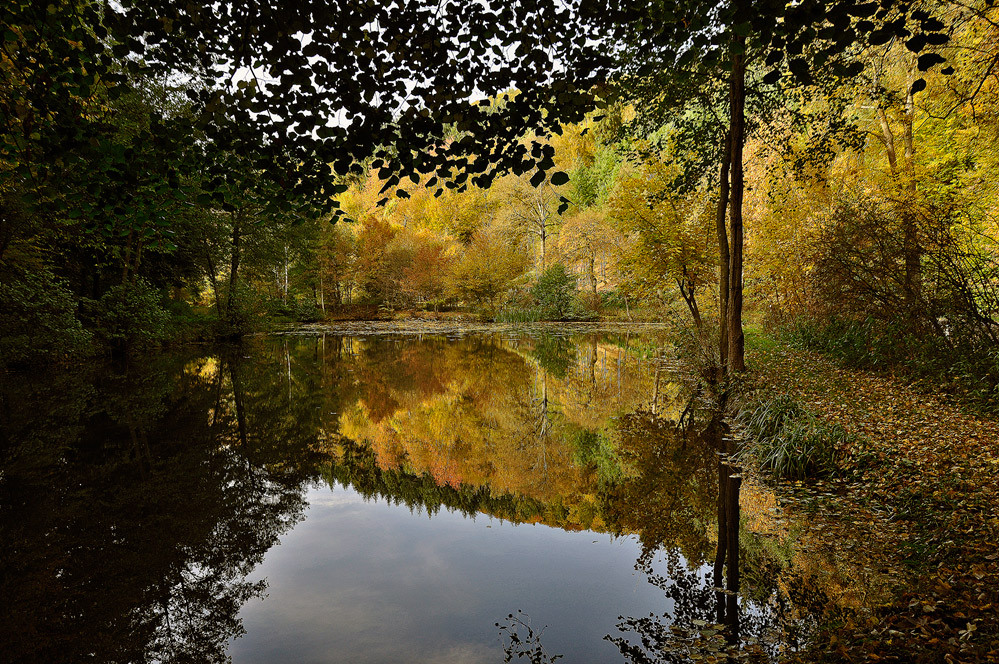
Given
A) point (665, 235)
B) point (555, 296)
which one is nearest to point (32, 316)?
point (665, 235)

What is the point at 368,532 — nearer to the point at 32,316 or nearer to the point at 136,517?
the point at 136,517

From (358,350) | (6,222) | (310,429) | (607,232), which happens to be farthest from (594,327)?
(6,222)

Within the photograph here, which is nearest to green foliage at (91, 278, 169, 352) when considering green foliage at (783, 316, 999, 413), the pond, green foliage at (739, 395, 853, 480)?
the pond

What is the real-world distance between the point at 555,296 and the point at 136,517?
3319 cm

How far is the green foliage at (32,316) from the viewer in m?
12.0

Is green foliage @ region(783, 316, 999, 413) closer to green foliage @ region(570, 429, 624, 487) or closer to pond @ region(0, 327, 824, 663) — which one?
pond @ region(0, 327, 824, 663)

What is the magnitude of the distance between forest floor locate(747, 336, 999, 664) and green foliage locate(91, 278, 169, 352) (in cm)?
1876

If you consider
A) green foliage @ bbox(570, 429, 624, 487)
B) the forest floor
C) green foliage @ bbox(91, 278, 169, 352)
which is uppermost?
green foliage @ bbox(91, 278, 169, 352)

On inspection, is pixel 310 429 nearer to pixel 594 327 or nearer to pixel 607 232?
pixel 594 327

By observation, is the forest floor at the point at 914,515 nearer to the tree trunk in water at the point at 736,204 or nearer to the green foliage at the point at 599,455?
the tree trunk in water at the point at 736,204

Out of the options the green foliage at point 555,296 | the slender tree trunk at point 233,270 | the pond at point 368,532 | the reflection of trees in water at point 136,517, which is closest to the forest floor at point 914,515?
the pond at point 368,532

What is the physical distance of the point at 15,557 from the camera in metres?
4.37

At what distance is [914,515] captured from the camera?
4.50 metres

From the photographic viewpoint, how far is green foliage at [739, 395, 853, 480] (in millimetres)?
6047
